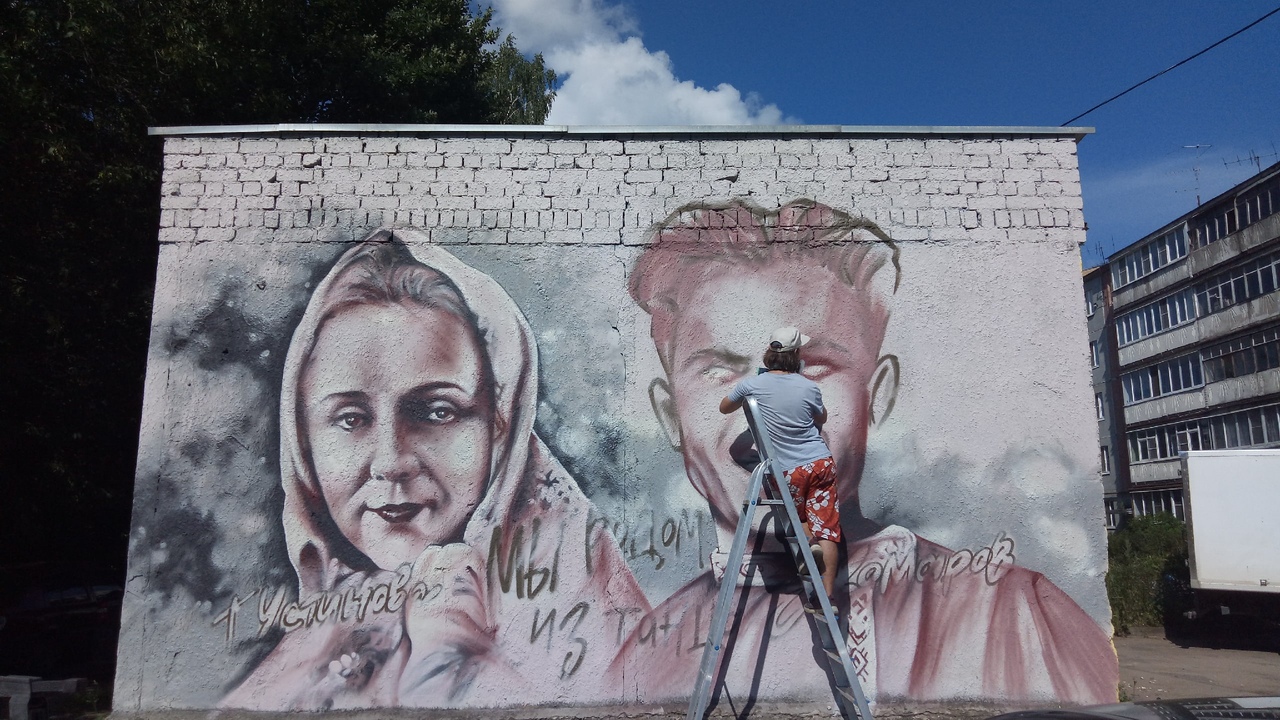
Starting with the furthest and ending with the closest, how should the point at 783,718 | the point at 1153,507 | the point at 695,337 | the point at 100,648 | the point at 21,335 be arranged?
the point at 1153,507 → the point at 100,648 → the point at 21,335 → the point at 695,337 → the point at 783,718

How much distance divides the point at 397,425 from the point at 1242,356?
33.9 meters

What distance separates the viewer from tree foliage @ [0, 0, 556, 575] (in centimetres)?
669

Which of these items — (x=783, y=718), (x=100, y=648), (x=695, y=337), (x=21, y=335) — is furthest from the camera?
(x=100, y=648)

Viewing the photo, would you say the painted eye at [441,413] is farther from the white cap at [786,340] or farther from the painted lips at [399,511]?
the white cap at [786,340]

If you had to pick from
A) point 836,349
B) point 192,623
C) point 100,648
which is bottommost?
point 100,648

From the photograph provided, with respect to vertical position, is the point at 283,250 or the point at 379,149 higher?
the point at 379,149

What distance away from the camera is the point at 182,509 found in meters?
4.64

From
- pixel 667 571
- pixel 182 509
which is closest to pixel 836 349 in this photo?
pixel 667 571

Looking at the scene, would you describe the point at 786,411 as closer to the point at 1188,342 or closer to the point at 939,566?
the point at 939,566

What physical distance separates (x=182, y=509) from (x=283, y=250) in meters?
1.60

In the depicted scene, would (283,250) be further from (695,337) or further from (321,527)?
(695,337)

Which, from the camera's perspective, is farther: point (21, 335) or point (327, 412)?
point (21, 335)

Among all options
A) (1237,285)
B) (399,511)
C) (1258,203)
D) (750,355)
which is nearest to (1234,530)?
(750,355)

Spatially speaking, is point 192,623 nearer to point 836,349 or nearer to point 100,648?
point 836,349
